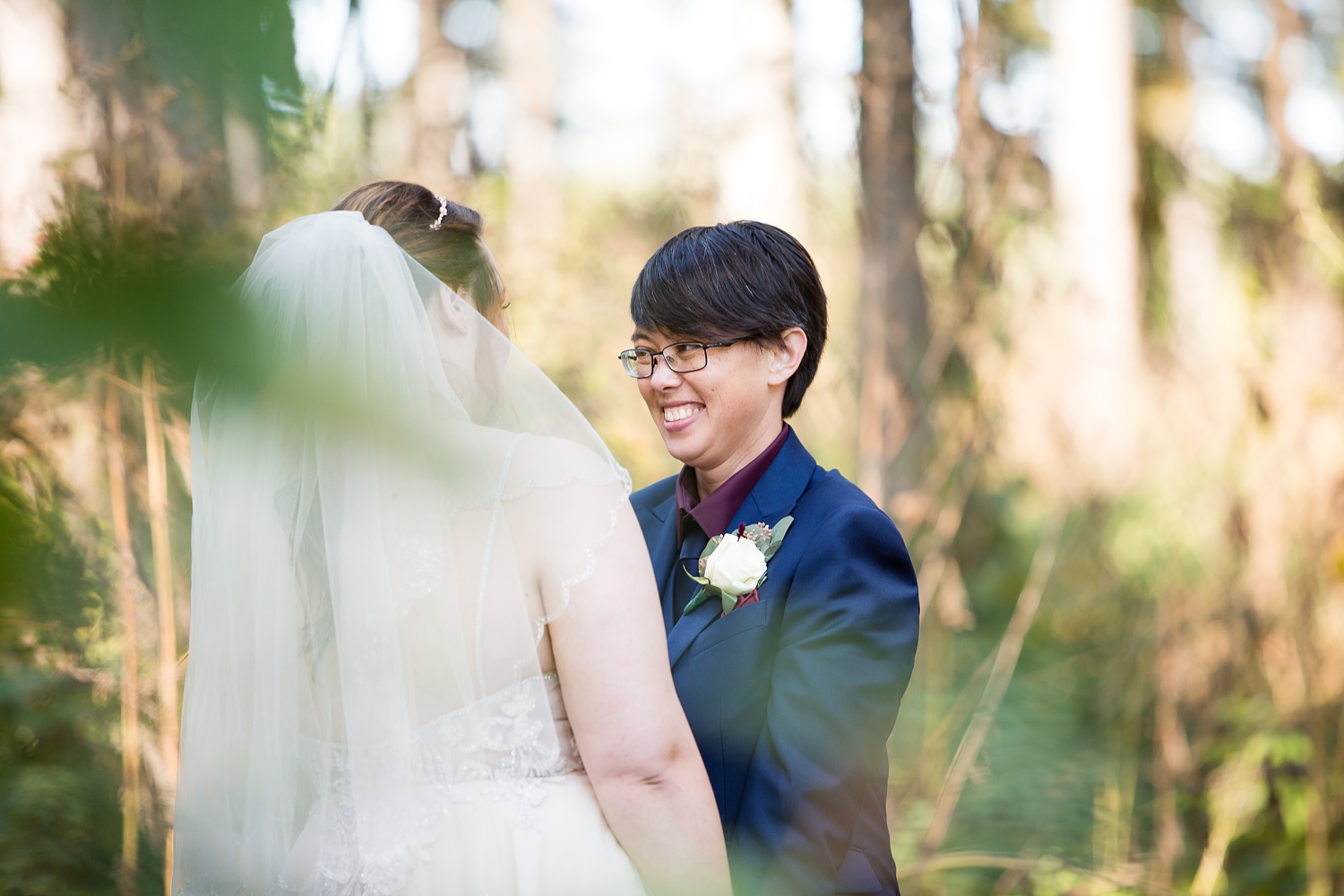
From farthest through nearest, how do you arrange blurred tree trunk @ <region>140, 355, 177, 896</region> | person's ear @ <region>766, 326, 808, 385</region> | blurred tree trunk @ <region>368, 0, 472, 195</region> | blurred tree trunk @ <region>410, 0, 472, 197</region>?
1. blurred tree trunk @ <region>410, 0, 472, 197</region>
2. blurred tree trunk @ <region>368, 0, 472, 195</region>
3. blurred tree trunk @ <region>140, 355, 177, 896</region>
4. person's ear @ <region>766, 326, 808, 385</region>

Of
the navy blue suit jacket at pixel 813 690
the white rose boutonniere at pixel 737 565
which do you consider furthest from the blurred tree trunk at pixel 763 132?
the navy blue suit jacket at pixel 813 690

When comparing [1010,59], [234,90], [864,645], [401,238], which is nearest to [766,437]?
[864,645]

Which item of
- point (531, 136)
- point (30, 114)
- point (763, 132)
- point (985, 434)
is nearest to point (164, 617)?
point (30, 114)

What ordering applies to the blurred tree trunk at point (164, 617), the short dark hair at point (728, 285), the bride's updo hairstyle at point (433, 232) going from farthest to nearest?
the blurred tree trunk at point (164, 617)
the short dark hair at point (728, 285)
the bride's updo hairstyle at point (433, 232)

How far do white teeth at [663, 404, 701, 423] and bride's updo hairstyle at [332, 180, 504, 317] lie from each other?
707 millimetres

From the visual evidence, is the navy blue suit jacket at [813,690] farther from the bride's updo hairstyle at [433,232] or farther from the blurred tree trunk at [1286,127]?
the blurred tree trunk at [1286,127]

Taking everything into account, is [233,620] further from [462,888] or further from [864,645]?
[864,645]

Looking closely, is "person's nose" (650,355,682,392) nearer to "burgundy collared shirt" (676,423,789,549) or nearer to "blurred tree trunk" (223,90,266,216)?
"burgundy collared shirt" (676,423,789,549)

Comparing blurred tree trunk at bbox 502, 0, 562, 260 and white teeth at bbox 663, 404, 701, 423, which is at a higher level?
blurred tree trunk at bbox 502, 0, 562, 260

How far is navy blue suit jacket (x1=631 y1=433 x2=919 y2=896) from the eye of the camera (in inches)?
81.7

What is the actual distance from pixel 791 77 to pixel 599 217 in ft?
4.79

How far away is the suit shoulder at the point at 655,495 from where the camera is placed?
2.95 meters

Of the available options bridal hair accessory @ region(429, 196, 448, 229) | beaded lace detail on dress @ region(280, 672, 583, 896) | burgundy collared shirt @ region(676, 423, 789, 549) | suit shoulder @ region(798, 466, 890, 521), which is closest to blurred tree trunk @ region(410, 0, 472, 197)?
burgundy collared shirt @ region(676, 423, 789, 549)

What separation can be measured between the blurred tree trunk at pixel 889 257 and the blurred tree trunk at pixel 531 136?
5.90 feet
